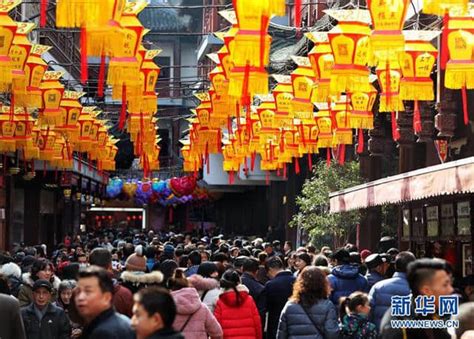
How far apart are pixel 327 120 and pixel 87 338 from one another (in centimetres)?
1697

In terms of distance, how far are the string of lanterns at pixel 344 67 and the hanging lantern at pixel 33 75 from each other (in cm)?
331

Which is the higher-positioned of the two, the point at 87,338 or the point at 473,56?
the point at 473,56

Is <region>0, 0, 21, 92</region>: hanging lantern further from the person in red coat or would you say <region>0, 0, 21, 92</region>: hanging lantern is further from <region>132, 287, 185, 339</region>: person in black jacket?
<region>132, 287, 185, 339</region>: person in black jacket

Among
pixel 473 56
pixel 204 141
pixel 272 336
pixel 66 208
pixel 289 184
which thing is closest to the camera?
pixel 272 336

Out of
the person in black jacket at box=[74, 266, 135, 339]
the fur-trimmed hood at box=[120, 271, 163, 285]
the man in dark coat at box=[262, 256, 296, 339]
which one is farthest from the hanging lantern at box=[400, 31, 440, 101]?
the person in black jacket at box=[74, 266, 135, 339]

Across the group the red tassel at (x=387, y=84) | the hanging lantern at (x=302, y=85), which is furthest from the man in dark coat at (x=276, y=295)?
the hanging lantern at (x=302, y=85)

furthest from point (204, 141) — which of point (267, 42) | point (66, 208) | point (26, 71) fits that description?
point (66, 208)

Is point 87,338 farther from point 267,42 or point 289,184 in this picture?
point 289,184

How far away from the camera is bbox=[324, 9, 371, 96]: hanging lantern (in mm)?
16109

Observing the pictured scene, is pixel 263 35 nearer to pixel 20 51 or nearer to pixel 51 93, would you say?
pixel 20 51

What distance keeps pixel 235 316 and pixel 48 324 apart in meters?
1.98

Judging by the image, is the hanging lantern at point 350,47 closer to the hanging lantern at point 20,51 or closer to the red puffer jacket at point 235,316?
the hanging lantern at point 20,51

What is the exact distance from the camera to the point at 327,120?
23312 millimetres

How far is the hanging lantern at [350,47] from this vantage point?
1611 cm
